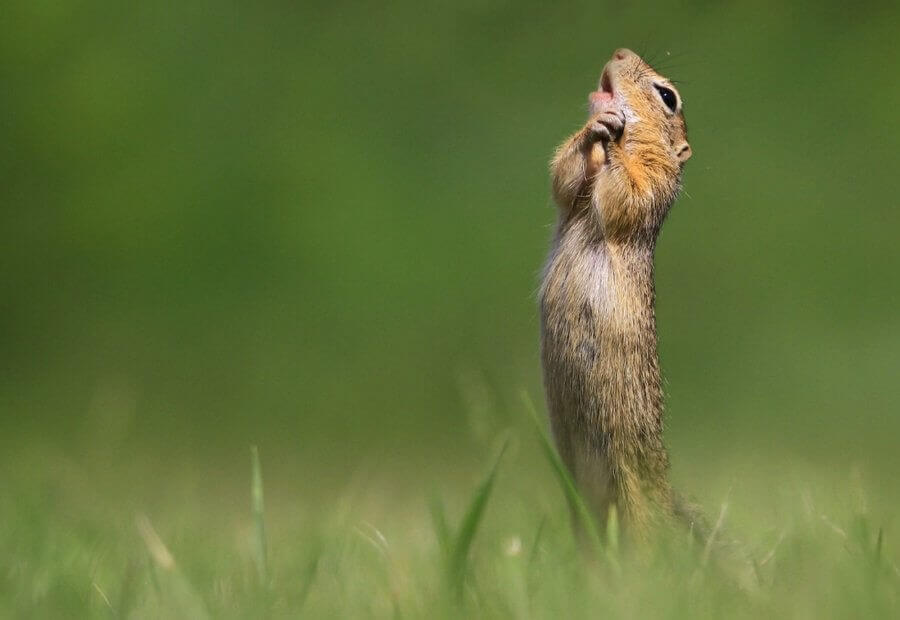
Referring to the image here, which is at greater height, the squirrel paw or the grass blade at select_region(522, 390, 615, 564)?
the squirrel paw

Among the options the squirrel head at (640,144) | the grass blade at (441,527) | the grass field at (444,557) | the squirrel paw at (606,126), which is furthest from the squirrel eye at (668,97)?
the grass blade at (441,527)

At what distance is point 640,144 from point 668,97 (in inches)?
12.1

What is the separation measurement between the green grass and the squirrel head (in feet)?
2.25

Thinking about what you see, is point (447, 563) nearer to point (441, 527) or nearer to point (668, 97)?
point (441, 527)

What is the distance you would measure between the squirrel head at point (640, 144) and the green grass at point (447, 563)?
2.25 feet

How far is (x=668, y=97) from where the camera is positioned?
12.0 ft

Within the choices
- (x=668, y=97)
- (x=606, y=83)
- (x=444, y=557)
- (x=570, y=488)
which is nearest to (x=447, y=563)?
(x=444, y=557)

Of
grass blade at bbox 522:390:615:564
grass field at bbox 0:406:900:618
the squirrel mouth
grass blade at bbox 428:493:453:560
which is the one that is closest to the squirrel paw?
the squirrel mouth

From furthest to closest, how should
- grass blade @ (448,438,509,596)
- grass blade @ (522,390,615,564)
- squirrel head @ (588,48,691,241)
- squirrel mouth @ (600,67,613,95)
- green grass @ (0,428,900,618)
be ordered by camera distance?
squirrel mouth @ (600,67,613,95) < squirrel head @ (588,48,691,241) < grass blade @ (522,390,615,564) < grass blade @ (448,438,509,596) < green grass @ (0,428,900,618)

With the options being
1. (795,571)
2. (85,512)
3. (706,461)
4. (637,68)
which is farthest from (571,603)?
(706,461)

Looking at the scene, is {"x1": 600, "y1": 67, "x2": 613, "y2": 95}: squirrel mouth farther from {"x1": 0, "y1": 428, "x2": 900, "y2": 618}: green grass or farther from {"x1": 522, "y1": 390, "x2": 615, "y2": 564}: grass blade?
{"x1": 522, "y1": 390, "x2": 615, "y2": 564}: grass blade

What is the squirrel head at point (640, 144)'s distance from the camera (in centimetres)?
325

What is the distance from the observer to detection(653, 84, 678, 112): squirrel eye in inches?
143

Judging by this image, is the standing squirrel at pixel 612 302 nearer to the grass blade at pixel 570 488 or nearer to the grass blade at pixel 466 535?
the grass blade at pixel 570 488
